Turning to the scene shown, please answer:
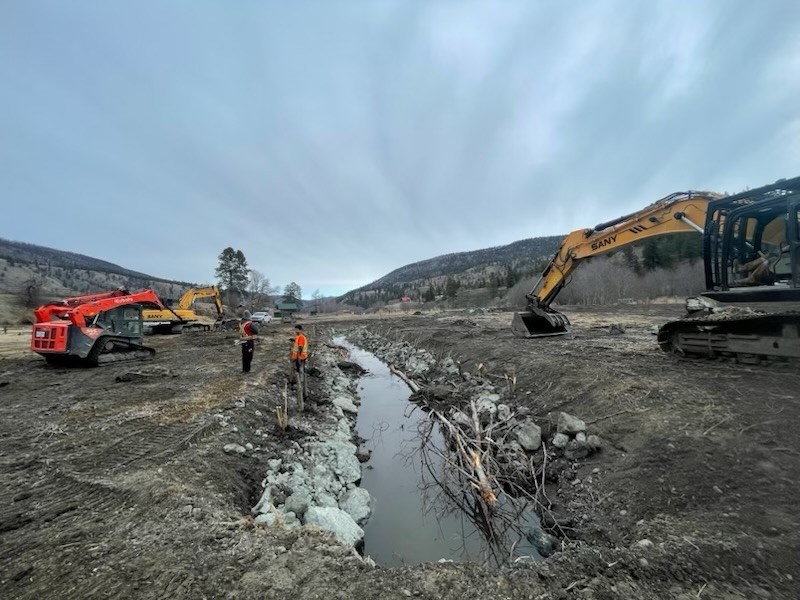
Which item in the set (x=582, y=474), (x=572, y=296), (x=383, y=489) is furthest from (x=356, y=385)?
(x=572, y=296)

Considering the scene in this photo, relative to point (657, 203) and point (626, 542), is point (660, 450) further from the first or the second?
point (657, 203)

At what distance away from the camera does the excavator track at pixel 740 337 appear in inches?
271

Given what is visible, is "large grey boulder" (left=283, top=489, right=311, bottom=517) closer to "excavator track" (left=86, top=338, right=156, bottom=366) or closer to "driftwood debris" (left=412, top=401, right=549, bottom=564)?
"driftwood debris" (left=412, top=401, right=549, bottom=564)

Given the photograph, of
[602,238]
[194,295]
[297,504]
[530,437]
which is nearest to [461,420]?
[530,437]

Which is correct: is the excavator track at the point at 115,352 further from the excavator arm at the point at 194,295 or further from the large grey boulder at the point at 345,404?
the excavator arm at the point at 194,295

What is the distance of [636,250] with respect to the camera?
80.6 m

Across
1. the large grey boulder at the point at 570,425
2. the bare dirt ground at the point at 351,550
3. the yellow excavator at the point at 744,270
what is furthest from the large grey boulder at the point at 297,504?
the yellow excavator at the point at 744,270

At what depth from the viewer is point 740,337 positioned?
7.67 metres

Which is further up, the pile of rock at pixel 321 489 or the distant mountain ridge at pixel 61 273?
the distant mountain ridge at pixel 61 273

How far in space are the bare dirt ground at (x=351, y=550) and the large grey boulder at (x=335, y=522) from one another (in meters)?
0.76

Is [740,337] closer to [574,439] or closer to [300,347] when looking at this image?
[574,439]

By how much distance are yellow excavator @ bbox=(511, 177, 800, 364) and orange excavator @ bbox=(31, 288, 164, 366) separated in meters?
16.8

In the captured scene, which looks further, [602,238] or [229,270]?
[229,270]

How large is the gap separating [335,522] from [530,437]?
3.81 m
